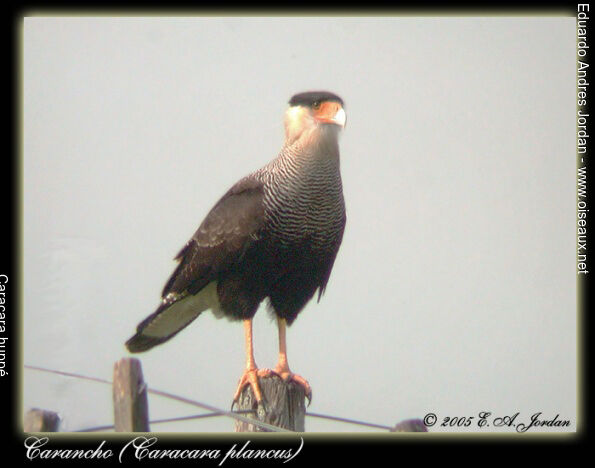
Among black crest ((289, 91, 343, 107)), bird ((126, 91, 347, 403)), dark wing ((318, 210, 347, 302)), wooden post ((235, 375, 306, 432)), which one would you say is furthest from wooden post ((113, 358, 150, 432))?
black crest ((289, 91, 343, 107))

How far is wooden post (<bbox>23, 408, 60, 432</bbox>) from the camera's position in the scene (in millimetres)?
4352

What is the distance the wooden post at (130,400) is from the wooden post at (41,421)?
309 millimetres

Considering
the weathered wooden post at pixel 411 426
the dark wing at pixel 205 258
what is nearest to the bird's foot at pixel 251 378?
the dark wing at pixel 205 258

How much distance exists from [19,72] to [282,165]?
177 cm

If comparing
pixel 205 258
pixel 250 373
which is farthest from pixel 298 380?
pixel 205 258

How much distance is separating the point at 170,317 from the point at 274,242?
918 millimetres

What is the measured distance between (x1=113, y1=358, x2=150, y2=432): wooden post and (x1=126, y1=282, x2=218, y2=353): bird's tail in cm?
236

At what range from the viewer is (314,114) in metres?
6.61

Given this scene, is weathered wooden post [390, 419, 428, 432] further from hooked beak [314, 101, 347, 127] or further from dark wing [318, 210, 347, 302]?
hooked beak [314, 101, 347, 127]

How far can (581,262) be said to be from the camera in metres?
6.43

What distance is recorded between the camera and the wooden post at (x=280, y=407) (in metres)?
5.36

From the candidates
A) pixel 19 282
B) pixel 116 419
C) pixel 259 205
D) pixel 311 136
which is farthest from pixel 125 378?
pixel 311 136

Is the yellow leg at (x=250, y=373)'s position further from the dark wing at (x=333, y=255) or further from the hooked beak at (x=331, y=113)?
the hooked beak at (x=331, y=113)

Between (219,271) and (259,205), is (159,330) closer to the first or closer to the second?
(219,271)
